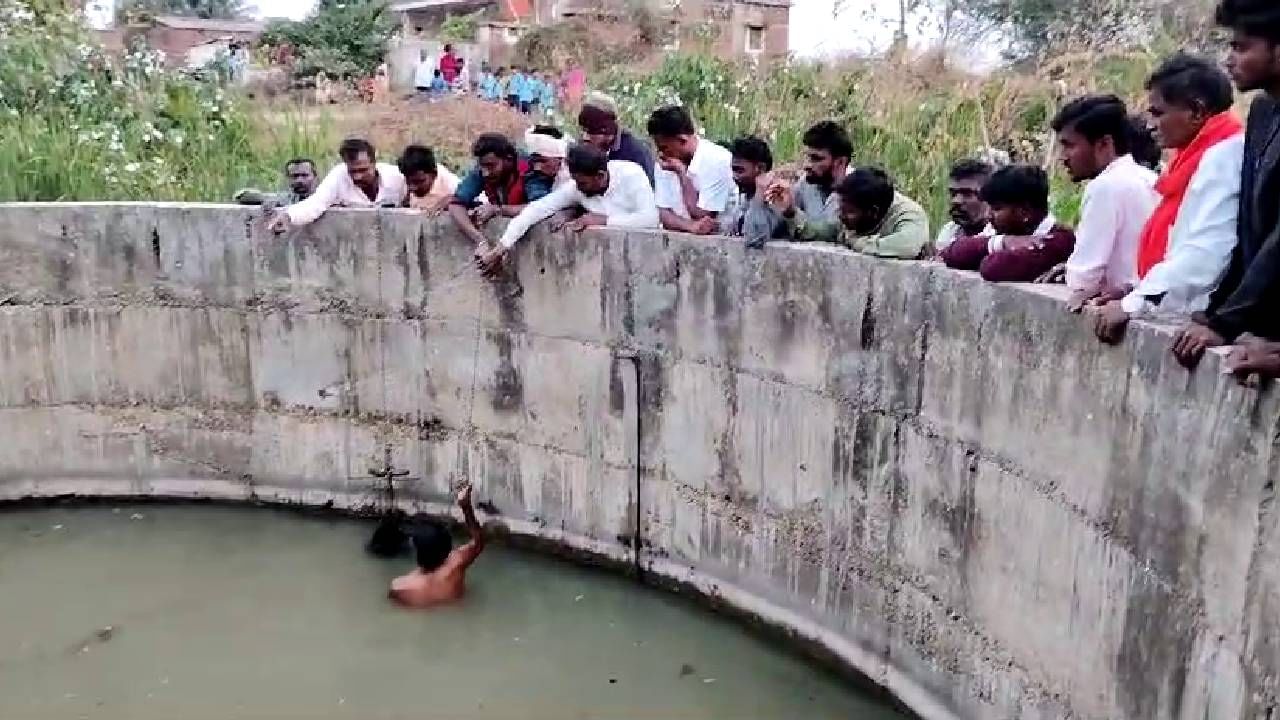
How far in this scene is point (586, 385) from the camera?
5.79 metres

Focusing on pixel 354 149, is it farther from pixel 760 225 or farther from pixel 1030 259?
pixel 1030 259

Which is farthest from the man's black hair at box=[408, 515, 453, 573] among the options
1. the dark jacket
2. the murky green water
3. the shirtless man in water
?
the dark jacket

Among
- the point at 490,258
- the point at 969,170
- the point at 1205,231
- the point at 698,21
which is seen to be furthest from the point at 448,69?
the point at 1205,231

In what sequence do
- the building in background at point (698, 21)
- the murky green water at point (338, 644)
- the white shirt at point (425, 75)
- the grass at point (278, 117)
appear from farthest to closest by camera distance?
the building in background at point (698, 21)
the white shirt at point (425, 75)
the grass at point (278, 117)
the murky green water at point (338, 644)

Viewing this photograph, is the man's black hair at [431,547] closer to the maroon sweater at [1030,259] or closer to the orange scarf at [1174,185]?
the maroon sweater at [1030,259]

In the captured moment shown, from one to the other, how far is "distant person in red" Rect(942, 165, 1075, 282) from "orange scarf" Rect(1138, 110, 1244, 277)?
44 centimetres

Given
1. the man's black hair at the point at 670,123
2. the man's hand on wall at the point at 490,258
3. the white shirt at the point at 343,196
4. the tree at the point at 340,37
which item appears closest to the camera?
the man's black hair at the point at 670,123

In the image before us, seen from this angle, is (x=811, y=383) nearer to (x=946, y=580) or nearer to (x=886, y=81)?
(x=946, y=580)

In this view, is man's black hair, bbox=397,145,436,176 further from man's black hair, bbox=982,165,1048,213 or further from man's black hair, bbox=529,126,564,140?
man's black hair, bbox=982,165,1048,213

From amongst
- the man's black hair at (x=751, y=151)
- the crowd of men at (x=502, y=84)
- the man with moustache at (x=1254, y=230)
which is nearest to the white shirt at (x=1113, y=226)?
the man with moustache at (x=1254, y=230)

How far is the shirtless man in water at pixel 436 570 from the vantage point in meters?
5.46

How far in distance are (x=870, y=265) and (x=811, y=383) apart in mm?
603

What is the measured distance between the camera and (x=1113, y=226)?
11.2 feet

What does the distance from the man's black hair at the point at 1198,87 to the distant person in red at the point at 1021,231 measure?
59cm
